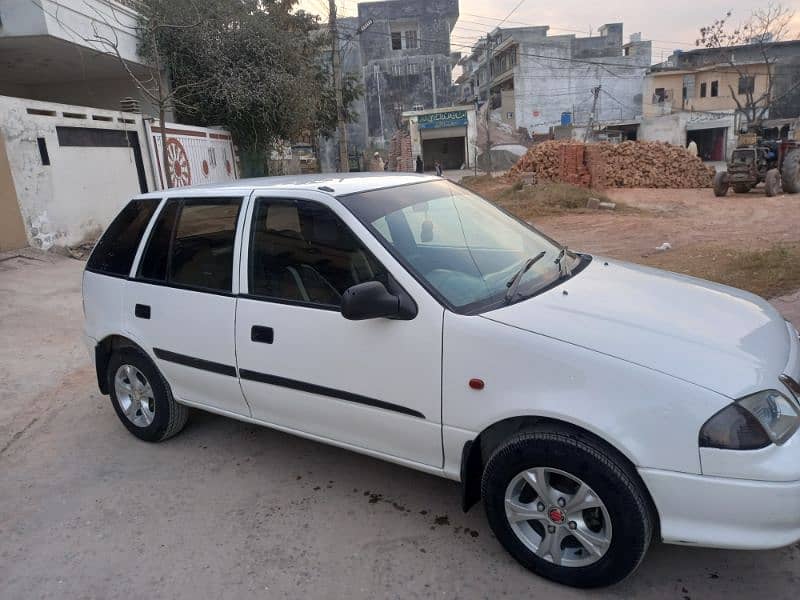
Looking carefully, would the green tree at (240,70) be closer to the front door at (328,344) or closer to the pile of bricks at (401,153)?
the front door at (328,344)

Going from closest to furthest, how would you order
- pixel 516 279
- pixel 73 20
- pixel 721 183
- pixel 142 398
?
pixel 516 279 < pixel 142 398 < pixel 73 20 < pixel 721 183

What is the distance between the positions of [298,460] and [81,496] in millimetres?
1245

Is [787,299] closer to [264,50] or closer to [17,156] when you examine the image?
[17,156]

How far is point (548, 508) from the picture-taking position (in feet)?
7.93

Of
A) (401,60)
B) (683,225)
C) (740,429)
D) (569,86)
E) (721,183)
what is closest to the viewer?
(740,429)

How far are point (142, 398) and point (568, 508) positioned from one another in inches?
112

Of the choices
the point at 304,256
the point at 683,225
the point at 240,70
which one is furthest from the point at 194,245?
the point at 240,70

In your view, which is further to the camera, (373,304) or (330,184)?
(330,184)

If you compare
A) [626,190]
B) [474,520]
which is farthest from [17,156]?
[626,190]

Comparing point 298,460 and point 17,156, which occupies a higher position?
point 17,156

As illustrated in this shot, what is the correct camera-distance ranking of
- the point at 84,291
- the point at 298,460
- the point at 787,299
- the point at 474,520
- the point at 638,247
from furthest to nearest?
the point at 638,247, the point at 787,299, the point at 84,291, the point at 298,460, the point at 474,520

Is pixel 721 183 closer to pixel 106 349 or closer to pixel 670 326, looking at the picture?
pixel 670 326

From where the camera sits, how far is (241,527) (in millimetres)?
3012

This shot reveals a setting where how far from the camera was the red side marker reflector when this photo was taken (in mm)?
2455
